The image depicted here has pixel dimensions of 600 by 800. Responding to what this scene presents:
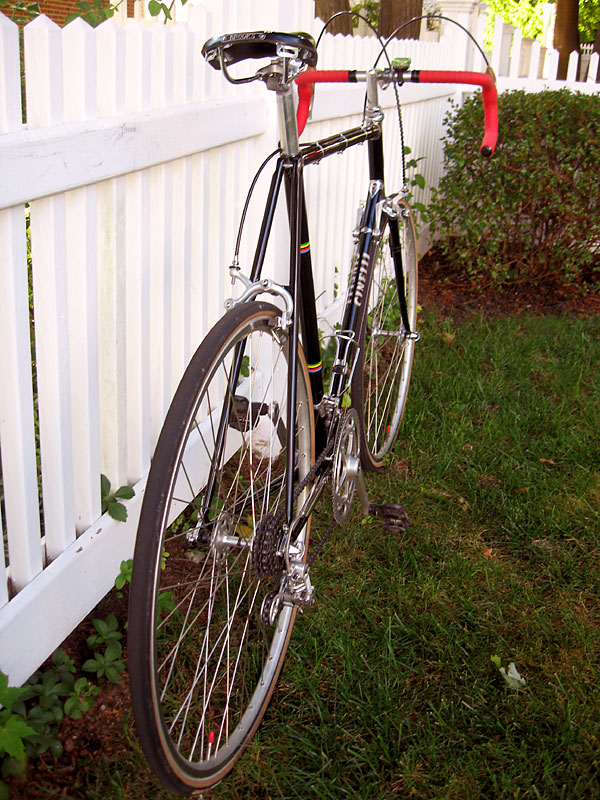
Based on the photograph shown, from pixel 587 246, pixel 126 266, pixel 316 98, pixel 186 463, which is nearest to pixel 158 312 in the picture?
pixel 126 266

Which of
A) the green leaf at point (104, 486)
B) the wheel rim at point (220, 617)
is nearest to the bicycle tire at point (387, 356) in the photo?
the wheel rim at point (220, 617)

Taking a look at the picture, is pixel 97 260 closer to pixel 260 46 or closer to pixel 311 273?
pixel 311 273

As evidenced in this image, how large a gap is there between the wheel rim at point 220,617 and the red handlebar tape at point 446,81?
82cm

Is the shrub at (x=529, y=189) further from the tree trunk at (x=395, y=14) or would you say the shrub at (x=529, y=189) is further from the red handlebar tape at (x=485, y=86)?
the red handlebar tape at (x=485, y=86)

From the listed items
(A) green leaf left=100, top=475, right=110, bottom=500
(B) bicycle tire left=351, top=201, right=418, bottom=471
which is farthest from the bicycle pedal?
(A) green leaf left=100, top=475, right=110, bottom=500

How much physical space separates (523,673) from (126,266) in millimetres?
1488

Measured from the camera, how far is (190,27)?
2414mm

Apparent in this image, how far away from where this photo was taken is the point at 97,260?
2061 millimetres

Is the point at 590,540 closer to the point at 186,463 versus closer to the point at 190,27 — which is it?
the point at 186,463

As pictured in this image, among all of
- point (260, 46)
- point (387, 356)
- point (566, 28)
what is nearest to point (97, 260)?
point (260, 46)

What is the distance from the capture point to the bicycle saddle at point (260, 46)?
1731 mm

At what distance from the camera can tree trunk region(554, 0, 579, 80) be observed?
43.5 ft

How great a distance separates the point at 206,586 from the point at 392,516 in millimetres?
822

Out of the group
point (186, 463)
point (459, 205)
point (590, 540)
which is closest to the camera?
point (186, 463)
